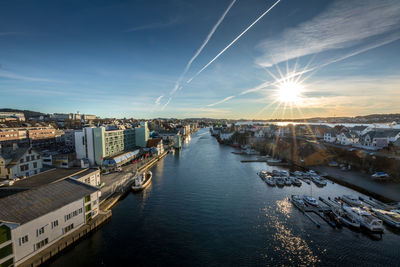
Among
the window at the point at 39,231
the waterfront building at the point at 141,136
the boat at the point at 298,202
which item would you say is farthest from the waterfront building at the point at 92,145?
the boat at the point at 298,202

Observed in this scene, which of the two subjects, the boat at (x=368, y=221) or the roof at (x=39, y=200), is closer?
the roof at (x=39, y=200)

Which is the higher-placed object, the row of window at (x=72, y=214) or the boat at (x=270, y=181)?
the row of window at (x=72, y=214)

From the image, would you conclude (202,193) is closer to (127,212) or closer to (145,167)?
(127,212)

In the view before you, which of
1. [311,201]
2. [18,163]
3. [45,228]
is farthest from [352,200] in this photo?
[18,163]

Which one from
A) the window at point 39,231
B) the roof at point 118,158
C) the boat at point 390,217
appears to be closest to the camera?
the window at point 39,231

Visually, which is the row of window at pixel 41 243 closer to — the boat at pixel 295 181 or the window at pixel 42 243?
the window at pixel 42 243

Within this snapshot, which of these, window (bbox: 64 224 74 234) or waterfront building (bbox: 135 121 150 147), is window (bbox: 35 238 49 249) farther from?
waterfront building (bbox: 135 121 150 147)

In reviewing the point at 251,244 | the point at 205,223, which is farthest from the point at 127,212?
the point at 251,244
